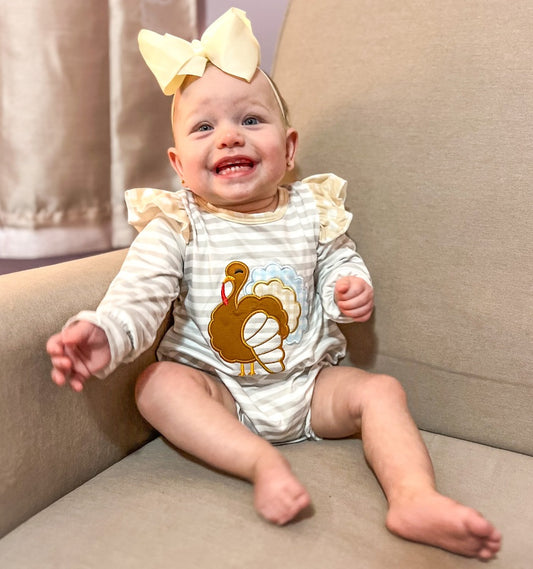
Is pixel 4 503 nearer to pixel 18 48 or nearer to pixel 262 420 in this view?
pixel 262 420

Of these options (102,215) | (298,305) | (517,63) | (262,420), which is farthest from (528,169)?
(102,215)

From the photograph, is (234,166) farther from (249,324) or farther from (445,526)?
(445,526)

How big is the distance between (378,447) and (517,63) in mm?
549

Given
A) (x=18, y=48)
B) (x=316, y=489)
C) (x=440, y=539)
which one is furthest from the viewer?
(x=18, y=48)

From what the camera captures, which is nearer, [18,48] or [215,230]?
[215,230]

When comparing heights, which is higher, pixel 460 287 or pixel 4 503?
pixel 460 287

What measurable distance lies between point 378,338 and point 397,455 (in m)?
0.24

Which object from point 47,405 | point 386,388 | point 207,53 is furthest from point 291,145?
point 47,405

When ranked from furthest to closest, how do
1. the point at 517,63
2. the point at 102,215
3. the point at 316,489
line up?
the point at 102,215 → the point at 517,63 → the point at 316,489

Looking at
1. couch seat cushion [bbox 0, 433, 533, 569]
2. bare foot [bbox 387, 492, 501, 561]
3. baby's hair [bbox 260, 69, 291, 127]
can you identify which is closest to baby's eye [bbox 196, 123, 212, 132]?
baby's hair [bbox 260, 69, 291, 127]

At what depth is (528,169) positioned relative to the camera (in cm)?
89

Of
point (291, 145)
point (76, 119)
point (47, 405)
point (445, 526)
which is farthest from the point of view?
point (76, 119)

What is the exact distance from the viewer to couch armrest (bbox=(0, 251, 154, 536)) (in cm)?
75

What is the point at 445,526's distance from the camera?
2.23ft
